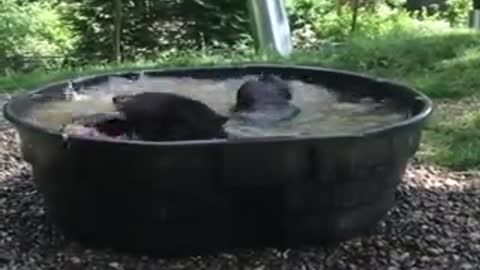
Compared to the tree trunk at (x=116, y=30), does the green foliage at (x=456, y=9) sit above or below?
below

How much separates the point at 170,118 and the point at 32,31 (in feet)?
31.3

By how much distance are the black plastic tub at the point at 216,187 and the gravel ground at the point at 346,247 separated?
0.06 metres

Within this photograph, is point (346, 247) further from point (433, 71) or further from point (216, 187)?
point (433, 71)

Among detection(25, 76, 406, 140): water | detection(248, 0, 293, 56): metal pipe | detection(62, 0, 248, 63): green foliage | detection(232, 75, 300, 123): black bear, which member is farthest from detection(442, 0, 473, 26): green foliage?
detection(232, 75, 300, 123): black bear

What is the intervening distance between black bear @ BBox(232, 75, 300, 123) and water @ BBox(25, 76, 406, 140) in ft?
0.18

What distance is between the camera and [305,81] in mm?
4758

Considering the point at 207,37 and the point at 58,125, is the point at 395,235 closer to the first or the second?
the point at 58,125

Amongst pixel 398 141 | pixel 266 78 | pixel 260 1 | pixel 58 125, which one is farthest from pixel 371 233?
pixel 260 1

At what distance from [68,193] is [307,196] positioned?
2.76 ft

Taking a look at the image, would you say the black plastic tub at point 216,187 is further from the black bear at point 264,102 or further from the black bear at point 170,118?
the black bear at point 264,102

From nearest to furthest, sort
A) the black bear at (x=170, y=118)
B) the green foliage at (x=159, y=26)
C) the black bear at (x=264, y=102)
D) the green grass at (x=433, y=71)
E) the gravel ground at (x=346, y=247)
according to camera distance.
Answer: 1. the gravel ground at (x=346, y=247)
2. the black bear at (x=170, y=118)
3. the black bear at (x=264, y=102)
4. the green grass at (x=433, y=71)
5. the green foliage at (x=159, y=26)

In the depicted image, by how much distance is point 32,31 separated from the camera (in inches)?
509

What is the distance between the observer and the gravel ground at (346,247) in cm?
346

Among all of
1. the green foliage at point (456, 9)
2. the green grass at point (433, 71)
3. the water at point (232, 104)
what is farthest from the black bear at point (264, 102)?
the green foliage at point (456, 9)
